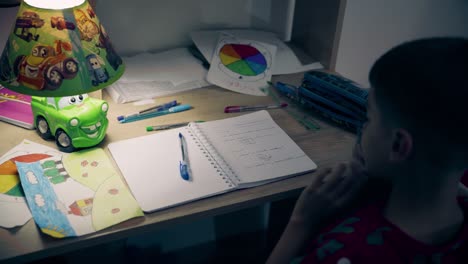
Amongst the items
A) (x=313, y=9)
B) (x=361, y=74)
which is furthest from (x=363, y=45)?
(x=313, y=9)

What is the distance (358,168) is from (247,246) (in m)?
1.04

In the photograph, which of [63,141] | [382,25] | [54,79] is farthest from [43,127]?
[382,25]

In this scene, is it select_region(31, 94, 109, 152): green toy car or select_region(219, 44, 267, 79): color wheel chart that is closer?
select_region(31, 94, 109, 152): green toy car

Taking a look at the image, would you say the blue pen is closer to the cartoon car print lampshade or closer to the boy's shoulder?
the cartoon car print lampshade

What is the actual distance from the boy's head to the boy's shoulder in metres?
0.10

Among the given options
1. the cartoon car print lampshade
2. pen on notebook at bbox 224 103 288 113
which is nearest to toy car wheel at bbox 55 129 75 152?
the cartoon car print lampshade

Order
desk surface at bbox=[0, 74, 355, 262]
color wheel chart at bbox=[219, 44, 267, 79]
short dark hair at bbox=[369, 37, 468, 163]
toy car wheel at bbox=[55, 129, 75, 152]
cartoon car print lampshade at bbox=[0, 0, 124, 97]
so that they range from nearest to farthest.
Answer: short dark hair at bbox=[369, 37, 468, 163] < desk surface at bbox=[0, 74, 355, 262] < cartoon car print lampshade at bbox=[0, 0, 124, 97] < toy car wheel at bbox=[55, 129, 75, 152] < color wheel chart at bbox=[219, 44, 267, 79]

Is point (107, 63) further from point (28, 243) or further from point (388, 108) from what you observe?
point (388, 108)

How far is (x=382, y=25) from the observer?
204cm

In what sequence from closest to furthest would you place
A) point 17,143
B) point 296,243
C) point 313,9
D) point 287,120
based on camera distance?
point 296,243 < point 17,143 < point 287,120 < point 313,9

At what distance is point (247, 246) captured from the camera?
6.26 feet

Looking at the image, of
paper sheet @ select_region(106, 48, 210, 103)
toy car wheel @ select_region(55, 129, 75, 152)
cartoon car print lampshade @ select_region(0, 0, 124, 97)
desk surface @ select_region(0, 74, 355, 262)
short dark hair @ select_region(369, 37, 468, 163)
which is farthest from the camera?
paper sheet @ select_region(106, 48, 210, 103)

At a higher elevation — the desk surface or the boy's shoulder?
the boy's shoulder

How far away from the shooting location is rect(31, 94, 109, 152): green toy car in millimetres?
1056
